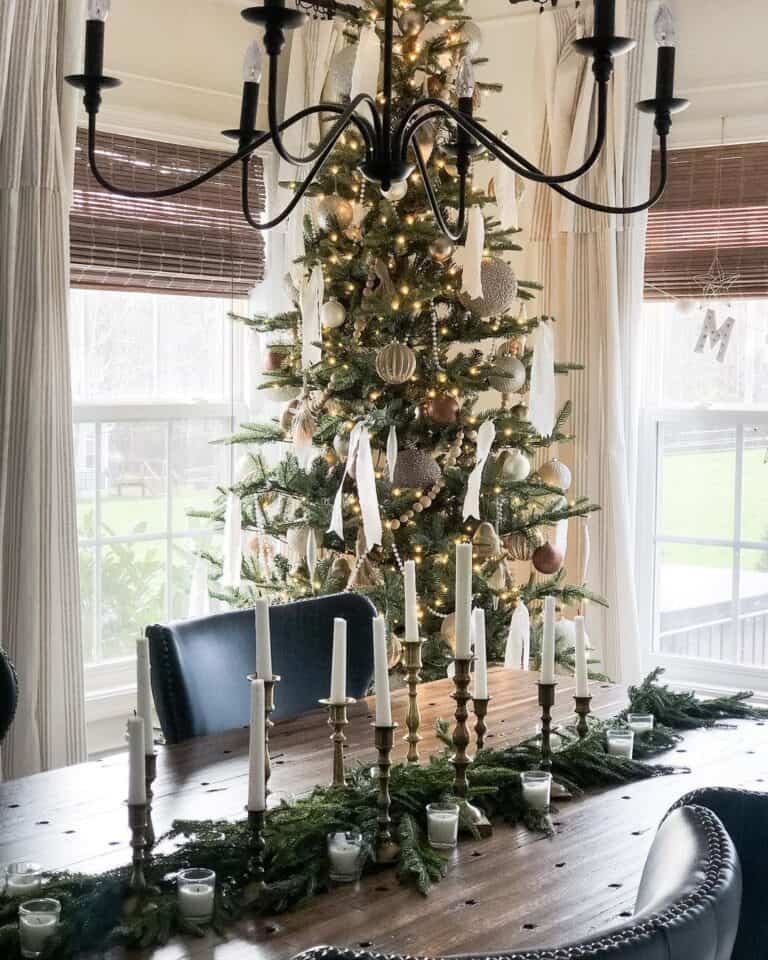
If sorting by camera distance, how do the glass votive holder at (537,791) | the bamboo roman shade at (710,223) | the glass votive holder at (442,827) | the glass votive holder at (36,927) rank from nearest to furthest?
the glass votive holder at (36,927) < the glass votive holder at (442,827) < the glass votive holder at (537,791) < the bamboo roman shade at (710,223)

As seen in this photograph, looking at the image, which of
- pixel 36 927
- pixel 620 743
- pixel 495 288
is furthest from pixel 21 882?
pixel 495 288

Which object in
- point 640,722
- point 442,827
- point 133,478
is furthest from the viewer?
point 133,478

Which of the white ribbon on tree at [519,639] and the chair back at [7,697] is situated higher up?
the chair back at [7,697]

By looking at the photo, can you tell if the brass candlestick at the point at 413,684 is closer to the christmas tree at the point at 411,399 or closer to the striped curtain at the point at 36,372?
the christmas tree at the point at 411,399

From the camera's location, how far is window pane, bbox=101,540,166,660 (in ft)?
12.8

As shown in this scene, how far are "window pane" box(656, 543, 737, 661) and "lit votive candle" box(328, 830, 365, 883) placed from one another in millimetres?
2782

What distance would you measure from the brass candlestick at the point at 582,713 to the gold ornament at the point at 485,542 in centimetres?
127

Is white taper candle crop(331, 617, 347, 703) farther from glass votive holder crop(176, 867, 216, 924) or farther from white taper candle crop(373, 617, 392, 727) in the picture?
glass votive holder crop(176, 867, 216, 924)

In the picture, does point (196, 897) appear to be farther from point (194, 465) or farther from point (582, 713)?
point (194, 465)

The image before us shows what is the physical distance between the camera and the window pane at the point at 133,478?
153 inches

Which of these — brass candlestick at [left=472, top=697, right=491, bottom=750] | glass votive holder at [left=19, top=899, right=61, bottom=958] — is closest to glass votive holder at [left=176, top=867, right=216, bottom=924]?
glass votive holder at [left=19, top=899, right=61, bottom=958]

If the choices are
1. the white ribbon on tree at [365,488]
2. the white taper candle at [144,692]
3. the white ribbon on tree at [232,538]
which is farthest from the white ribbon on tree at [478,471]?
the white taper candle at [144,692]

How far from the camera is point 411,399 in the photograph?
3482 mm

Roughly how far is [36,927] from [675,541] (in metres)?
3.18
